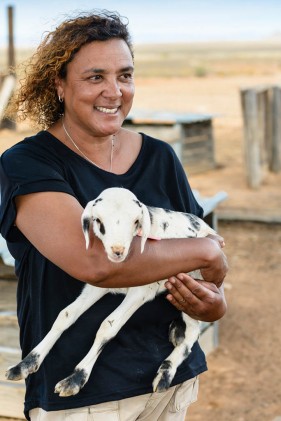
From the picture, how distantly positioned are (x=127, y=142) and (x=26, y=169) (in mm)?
506

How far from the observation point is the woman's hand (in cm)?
247

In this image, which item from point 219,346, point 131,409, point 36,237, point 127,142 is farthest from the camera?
point 219,346

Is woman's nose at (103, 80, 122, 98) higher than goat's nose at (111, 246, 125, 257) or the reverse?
higher

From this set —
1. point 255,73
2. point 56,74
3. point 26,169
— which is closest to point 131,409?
point 26,169

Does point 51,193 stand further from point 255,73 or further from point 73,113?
point 255,73

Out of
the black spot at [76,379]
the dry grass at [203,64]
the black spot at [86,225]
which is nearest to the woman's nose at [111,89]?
the black spot at [86,225]

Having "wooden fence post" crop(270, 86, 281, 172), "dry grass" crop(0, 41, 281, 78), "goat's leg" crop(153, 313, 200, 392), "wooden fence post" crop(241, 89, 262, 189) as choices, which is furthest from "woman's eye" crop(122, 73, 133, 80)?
"wooden fence post" crop(270, 86, 281, 172)

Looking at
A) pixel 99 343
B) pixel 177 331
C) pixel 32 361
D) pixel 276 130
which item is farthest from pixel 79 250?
pixel 276 130

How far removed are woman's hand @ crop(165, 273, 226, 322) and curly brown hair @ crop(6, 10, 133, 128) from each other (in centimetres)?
77

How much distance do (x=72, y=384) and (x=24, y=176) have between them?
645 millimetres

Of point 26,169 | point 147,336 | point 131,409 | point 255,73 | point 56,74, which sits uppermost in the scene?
point 56,74

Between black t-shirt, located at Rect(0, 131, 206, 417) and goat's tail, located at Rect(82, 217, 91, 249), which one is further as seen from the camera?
black t-shirt, located at Rect(0, 131, 206, 417)

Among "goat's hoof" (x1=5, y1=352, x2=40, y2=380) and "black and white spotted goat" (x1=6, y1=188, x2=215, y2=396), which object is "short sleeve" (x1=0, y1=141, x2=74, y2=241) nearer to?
"black and white spotted goat" (x1=6, y1=188, x2=215, y2=396)

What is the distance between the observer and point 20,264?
2539mm
